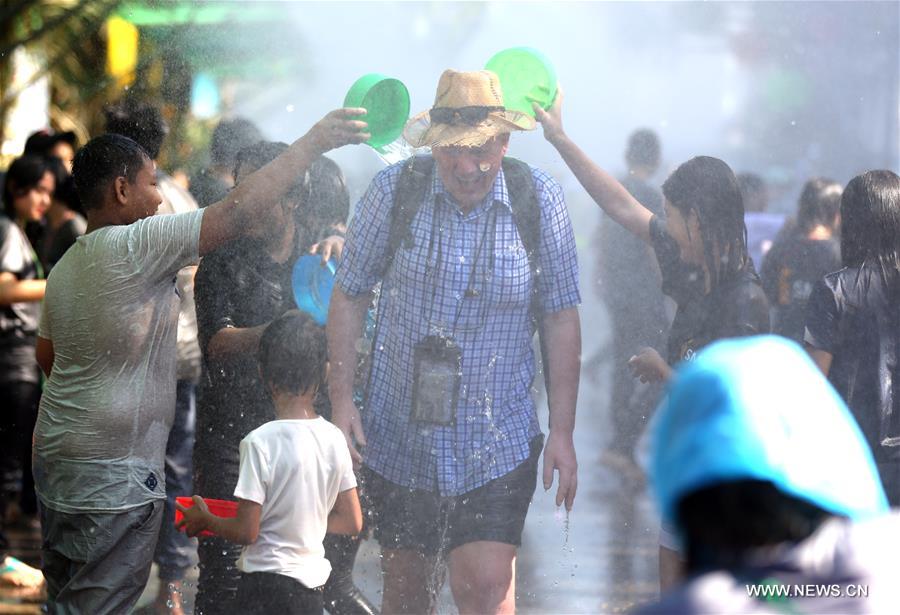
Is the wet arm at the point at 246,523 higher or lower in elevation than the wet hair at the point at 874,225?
lower

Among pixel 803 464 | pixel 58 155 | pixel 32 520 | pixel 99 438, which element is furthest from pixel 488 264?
pixel 32 520

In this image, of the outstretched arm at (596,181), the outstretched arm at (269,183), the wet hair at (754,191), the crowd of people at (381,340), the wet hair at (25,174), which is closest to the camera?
the outstretched arm at (269,183)

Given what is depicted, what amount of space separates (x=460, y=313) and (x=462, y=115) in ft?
2.11

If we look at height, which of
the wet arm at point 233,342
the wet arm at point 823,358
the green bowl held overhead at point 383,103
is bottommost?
the wet arm at point 823,358

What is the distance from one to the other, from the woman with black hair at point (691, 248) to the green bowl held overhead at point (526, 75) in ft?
0.13

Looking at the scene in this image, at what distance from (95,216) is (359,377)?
3.43 ft

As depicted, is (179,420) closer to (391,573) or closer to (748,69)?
(391,573)

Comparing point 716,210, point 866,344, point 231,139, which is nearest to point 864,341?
point 866,344

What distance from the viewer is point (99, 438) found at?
3.37 metres

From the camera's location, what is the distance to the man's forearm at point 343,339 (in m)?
3.96

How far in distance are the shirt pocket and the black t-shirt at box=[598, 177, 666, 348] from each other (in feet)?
1.43

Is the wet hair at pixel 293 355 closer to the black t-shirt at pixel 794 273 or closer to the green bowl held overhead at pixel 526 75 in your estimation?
the green bowl held overhead at pixel 526 75

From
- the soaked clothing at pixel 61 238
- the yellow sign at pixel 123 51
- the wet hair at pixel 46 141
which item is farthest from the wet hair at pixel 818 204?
the wet hair at pixel 46 141

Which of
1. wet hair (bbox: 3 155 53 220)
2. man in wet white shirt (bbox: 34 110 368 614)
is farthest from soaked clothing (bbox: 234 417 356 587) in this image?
wet hair (bbox: 3 155 53 220)
